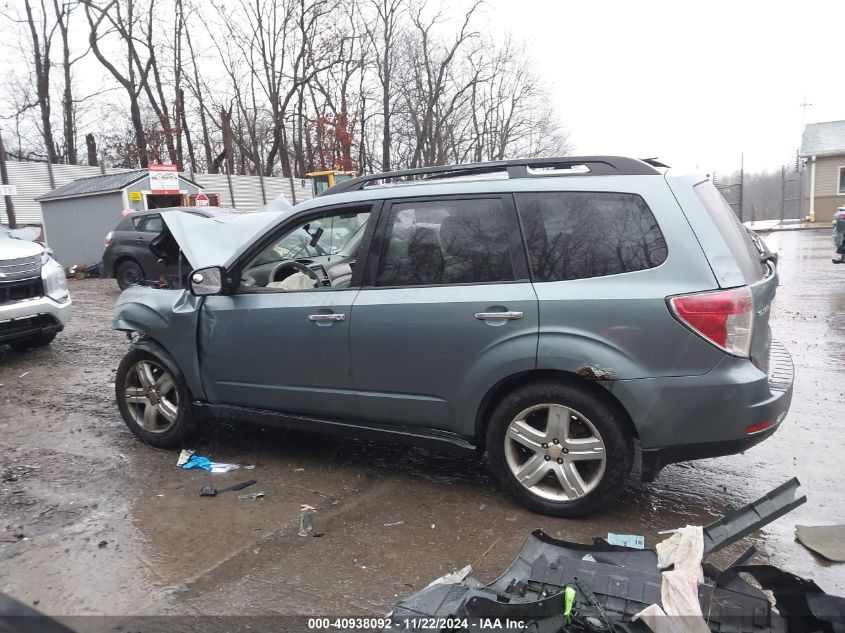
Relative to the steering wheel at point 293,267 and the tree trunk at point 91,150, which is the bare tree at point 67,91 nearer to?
the tree trunk at point 91,150

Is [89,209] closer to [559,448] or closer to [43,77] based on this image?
[43,77]

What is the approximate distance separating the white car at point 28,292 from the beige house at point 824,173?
34.7 m

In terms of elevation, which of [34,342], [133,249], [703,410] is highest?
[133,249]

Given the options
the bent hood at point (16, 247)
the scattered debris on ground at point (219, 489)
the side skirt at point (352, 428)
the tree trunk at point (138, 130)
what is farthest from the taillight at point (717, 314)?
the tree trunk at point (138, 130)

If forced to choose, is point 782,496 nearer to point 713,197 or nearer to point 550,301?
point 550,301

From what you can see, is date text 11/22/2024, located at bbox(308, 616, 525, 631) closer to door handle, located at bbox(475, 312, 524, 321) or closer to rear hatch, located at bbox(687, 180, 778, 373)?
door handle, located at bbox(475, 312, 524, 321)

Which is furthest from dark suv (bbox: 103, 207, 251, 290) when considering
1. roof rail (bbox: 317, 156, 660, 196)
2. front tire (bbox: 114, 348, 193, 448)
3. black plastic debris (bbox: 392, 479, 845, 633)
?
black plastic debris (bbox: 392, 479, 845, 633)

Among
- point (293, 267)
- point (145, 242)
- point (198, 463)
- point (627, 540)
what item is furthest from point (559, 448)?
point (145, 242)

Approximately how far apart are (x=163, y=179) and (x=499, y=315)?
1911cm

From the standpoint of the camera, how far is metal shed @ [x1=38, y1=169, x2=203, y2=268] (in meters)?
19.1

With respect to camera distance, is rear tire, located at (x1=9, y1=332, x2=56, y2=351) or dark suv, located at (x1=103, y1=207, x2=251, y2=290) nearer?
rear tire, located at (x1=9, y1=332, x2=56, y2=351)

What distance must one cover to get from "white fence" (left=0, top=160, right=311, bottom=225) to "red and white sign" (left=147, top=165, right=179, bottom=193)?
8.16 ft

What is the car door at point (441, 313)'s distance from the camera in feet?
11.1

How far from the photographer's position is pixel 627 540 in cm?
312
